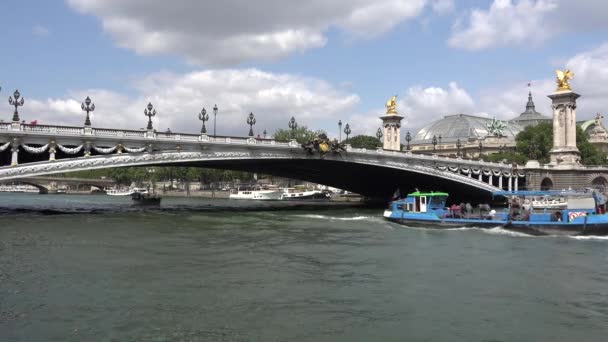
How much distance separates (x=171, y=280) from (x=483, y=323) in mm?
10473

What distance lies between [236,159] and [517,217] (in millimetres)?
23967

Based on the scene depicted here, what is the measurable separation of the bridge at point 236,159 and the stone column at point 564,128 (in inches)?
329

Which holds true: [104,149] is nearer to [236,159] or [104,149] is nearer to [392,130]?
[236,159]

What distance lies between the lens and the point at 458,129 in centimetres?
17062

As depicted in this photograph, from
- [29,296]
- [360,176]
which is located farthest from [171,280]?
[360,176]

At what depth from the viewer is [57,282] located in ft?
65.5

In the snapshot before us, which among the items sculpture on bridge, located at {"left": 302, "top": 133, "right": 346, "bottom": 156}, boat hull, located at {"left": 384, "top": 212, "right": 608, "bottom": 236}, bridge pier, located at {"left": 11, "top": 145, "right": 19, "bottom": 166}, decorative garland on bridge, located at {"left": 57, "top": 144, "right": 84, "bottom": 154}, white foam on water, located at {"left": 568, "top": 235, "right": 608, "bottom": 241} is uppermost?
sculpture on bridge, located at {"left": 302, "top": 133, "right": 346, "bottom": 156}

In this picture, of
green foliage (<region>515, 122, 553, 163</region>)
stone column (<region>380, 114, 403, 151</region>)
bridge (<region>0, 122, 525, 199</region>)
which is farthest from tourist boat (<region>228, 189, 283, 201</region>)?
green foliage (<region>515, 122, 553, 163</region>)

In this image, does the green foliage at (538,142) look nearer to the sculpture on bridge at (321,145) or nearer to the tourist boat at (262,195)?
the tourist boat at (262,195)

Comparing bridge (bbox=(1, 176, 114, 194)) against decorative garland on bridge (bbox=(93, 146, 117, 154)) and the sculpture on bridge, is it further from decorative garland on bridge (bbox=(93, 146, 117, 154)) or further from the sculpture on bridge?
decorative garland on bridge (bbox=(93, 146, 117, 154))

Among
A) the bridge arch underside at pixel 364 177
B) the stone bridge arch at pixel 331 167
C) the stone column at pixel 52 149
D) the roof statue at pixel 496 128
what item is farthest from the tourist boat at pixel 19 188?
the stone column at pixel 52 149

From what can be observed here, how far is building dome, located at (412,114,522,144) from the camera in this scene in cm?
16762

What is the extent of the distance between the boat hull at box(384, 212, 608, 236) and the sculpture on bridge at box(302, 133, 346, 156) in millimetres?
12776

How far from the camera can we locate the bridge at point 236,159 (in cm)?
4166
